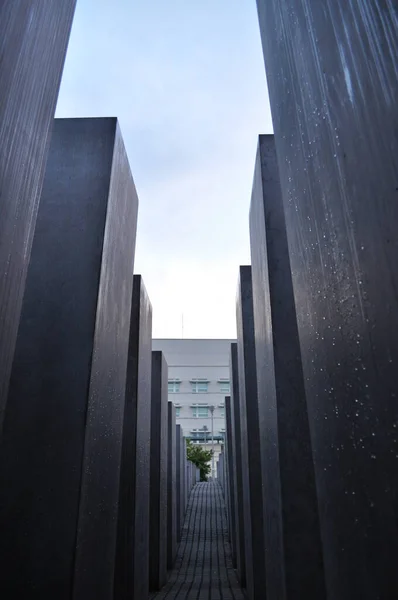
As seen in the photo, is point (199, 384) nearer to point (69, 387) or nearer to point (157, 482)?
point (157, 482)

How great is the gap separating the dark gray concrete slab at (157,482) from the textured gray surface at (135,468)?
1536mm

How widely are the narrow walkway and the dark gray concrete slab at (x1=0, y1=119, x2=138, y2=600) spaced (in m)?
3.87

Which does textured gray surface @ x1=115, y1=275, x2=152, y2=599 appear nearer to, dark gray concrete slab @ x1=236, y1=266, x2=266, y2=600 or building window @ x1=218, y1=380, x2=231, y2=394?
dark gray concrete slab @ x1=236, y1=266, x2=266, y2=600

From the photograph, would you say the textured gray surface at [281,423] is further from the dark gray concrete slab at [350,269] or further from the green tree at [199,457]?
the green tree at [199,457]

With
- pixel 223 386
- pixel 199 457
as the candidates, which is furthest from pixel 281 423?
pixel 223 386

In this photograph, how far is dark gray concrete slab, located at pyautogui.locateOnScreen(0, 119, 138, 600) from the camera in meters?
2.98

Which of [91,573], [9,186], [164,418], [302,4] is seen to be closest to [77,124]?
[9,186]

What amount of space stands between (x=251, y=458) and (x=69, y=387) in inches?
111

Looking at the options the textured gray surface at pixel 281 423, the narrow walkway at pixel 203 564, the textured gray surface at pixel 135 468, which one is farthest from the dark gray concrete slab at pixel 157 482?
the textured gray surface at pixel 281 423

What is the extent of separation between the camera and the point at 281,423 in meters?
3.47

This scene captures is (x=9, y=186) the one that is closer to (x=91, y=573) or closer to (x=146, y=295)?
(x=91, y=573)

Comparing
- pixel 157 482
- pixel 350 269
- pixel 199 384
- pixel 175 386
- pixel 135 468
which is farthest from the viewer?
pixel 199 384

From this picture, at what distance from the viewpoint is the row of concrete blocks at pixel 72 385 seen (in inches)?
118

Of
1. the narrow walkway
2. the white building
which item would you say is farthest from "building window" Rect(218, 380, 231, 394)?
the narrow walkway
